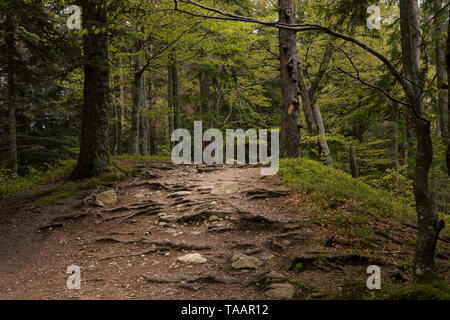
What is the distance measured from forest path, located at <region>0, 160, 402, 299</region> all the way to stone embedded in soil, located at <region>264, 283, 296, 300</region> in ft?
0.04

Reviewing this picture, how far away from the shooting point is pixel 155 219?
6.70m

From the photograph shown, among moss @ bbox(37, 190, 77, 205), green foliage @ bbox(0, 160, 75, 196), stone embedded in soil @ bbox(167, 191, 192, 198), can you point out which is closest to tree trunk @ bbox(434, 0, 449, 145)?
stone embedded in soil @ bbox(167, 191, 192, 198)

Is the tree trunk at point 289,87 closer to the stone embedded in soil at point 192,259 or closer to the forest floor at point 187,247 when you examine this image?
the forest floor at point 187,247

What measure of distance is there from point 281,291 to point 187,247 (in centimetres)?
220

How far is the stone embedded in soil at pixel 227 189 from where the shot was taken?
7570 millimetres

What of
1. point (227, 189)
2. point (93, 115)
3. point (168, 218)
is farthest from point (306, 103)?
point (93, 115)

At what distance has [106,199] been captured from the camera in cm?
749

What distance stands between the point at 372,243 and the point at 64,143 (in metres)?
17.5

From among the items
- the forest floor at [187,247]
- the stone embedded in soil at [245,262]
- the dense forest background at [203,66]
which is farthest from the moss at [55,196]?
the stone embedded in soil at [245,262]

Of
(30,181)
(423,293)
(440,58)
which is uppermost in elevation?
(440,58)

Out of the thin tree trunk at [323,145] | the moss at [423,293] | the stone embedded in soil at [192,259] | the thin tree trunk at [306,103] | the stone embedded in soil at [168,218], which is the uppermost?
the thin tree trunk at [306,103]

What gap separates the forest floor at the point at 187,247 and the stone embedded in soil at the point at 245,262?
23 millimetres

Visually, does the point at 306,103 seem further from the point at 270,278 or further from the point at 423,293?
the point at 423,293

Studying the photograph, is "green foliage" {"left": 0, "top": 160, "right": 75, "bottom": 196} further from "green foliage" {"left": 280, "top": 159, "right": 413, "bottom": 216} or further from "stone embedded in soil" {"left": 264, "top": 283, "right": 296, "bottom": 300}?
"stone embedded in soil" {"left": 264, "top": 283, "right": 296, "bottom": 300}
